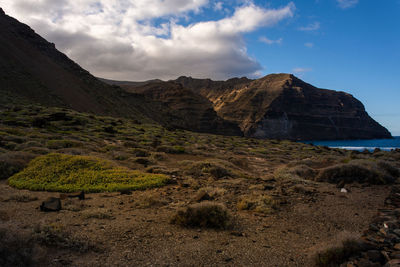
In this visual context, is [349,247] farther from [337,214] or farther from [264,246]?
[337,214]

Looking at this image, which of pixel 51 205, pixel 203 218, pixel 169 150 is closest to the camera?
pixel 203 218

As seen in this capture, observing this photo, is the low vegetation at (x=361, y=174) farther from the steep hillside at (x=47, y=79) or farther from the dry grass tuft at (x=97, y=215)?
the steep hillside at (x=47, y=79)

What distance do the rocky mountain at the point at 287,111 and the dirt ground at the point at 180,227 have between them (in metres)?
143

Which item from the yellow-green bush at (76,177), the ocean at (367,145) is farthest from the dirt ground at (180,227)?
the ocean at (367,145)

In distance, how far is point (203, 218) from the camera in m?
6.32

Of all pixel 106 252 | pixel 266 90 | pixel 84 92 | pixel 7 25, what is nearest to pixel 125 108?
pixel 84 92

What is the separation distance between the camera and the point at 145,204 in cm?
766

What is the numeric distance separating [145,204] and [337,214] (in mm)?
5710

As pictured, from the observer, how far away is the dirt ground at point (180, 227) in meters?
4.59

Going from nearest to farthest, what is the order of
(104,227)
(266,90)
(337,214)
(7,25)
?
(104,227)
(337,214)
(7,25)
(266,90)

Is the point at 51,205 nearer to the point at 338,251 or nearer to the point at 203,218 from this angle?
the point at 203,218

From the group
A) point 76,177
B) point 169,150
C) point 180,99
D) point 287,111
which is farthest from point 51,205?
point 287,111

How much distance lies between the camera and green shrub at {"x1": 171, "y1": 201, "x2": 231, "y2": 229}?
6.23m

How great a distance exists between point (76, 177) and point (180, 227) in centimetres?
541
